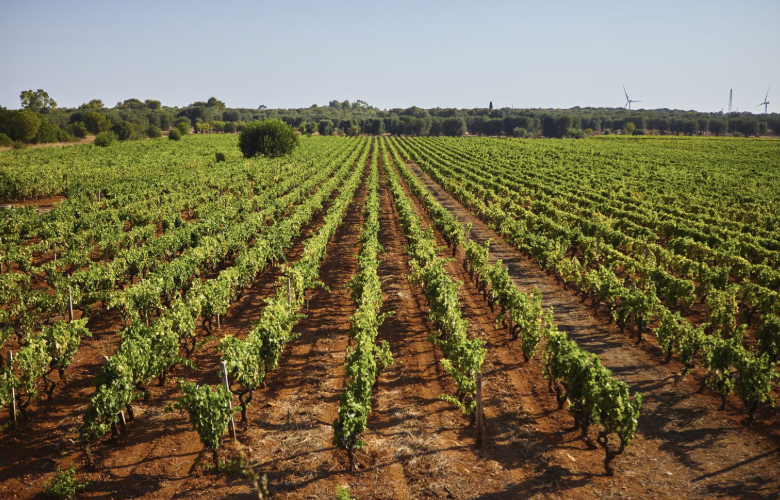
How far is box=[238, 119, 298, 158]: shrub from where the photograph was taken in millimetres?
74062

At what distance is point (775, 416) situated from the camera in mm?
11453

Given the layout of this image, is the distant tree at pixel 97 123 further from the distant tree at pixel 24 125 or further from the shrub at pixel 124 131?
the distant tree at pixel 24 125

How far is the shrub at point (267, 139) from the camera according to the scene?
243 feet

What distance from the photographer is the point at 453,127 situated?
183m

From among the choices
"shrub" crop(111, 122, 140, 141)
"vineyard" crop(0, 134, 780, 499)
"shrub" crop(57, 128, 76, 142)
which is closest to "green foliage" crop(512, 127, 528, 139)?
"shrub" crop(111, 122, 140, 141)

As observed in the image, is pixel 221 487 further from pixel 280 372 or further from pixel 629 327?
pixel 629 327

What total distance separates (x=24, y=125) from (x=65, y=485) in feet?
348

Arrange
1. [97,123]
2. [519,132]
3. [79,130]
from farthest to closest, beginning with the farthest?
[519,132], [97,123], [79,130]

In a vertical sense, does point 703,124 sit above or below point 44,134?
above

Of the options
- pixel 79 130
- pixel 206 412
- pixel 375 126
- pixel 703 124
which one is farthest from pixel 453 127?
pixel 206 412

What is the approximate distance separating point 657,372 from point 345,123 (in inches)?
7717

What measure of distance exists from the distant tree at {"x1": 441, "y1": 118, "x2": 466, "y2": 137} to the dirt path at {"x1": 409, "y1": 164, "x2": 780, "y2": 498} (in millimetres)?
176081

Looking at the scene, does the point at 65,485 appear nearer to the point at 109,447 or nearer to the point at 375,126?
the point at 109,447

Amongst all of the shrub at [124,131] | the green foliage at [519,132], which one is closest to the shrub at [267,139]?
the shrub at [124,131]
